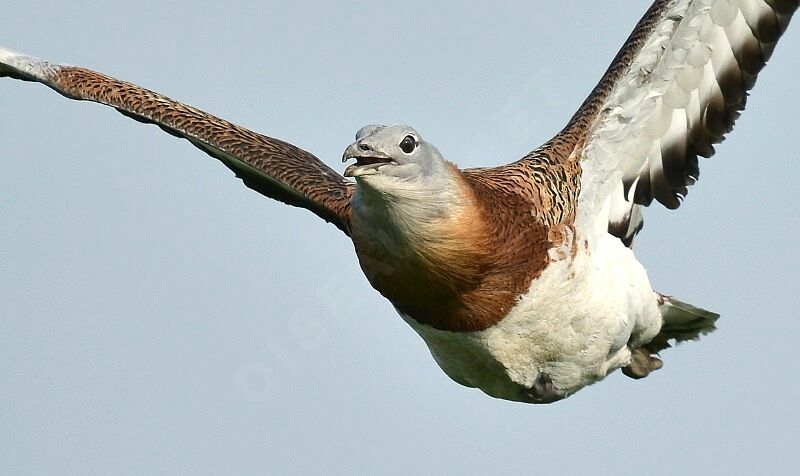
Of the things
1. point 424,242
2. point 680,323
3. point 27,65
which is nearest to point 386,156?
point 424,242

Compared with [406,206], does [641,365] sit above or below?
below

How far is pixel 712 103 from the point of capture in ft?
37.0

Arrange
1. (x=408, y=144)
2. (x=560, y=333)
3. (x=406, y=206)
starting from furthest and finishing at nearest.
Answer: (x=560, y=333), (x=406, y=206), (x=408, y=144)

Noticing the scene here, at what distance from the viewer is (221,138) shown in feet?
38.9

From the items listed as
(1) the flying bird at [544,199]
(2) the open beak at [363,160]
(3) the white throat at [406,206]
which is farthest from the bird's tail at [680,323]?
(2) the open beak at [363,160]

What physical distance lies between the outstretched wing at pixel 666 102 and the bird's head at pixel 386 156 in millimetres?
2425

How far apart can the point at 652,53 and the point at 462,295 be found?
239 cm

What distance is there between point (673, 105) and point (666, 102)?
0.07 metres

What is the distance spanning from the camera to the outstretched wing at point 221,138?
38.3 feet

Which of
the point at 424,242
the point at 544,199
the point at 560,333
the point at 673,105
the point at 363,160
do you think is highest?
the point at 673,105

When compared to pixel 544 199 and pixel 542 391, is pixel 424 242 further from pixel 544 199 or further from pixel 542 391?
pixel 542 391

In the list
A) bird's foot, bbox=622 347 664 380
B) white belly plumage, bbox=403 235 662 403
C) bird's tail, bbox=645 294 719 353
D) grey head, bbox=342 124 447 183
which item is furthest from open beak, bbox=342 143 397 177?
bird's foot, bbox=622 347 664 380

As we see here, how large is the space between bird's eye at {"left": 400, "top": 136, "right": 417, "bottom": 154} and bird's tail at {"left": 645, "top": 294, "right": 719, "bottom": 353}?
421 cm

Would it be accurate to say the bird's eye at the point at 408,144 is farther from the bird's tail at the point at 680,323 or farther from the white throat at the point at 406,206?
the bird's tail at the point at 680,323
